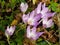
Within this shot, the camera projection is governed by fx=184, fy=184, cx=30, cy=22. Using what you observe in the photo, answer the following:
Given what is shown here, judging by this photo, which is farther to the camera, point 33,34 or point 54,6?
point 54,6

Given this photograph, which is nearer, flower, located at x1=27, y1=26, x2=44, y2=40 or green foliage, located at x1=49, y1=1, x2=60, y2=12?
flower, located at x1=27, y1=26, x2=44, y2=40

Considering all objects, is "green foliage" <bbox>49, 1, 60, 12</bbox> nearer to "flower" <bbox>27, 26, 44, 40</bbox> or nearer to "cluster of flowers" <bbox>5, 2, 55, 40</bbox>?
"cluster of flowers" <bbox>5, 2, 55, 40</bbox>

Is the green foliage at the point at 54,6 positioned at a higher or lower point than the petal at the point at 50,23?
higher

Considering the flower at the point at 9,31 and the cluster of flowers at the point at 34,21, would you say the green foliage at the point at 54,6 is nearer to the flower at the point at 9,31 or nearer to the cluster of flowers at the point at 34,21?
the cluster of flowers at the point at 34,21

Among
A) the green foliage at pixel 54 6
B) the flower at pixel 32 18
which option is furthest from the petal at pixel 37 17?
the green foliage at pixel 54 6

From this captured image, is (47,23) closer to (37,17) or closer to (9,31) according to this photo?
(37,17)

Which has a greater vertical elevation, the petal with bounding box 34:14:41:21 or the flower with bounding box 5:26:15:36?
the petal with bounding box 34:14:41:21

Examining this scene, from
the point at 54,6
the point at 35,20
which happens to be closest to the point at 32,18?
the point at 35,20

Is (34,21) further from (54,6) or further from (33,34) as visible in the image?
(54,6)

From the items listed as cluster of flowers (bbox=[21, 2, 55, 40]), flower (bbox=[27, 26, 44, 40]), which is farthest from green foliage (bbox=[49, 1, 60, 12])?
flower (bbox=[27, 26, 44, 40])
